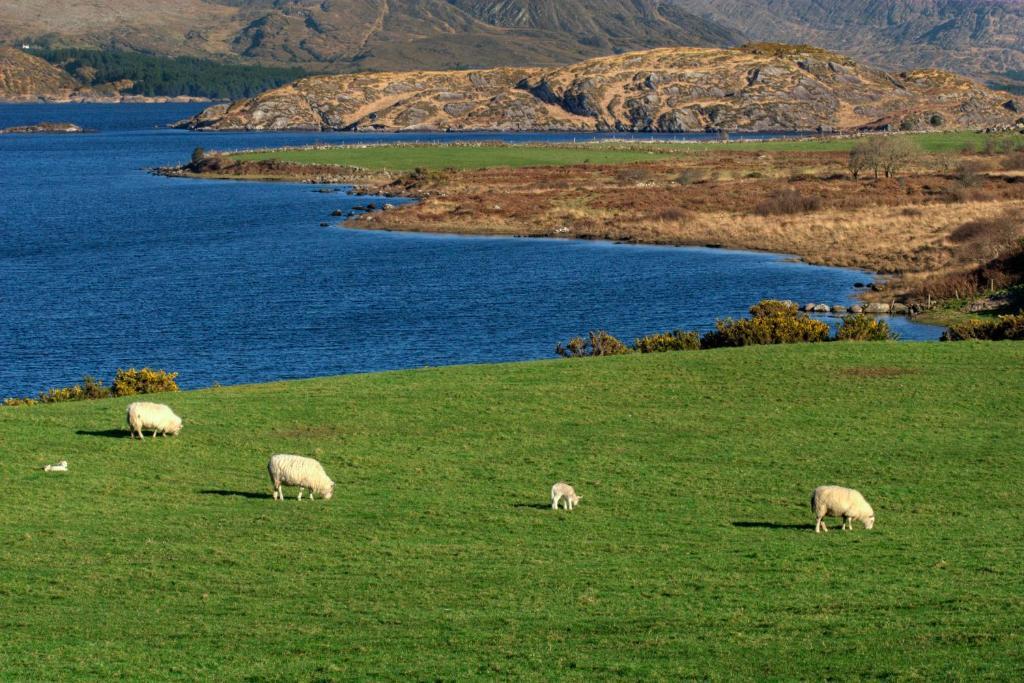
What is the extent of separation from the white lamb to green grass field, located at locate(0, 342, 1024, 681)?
0.61m

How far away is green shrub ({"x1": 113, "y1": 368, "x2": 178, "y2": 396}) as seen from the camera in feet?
168

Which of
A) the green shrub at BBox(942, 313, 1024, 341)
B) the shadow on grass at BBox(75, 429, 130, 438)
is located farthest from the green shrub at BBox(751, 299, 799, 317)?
the shadow on grass at BBox(75, 429, 130, 438)

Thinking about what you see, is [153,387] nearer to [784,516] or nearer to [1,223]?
[784,516]

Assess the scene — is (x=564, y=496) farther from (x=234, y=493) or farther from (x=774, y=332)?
(x=774, y=332)

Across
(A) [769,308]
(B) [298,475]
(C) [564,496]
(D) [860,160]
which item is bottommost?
(B) [298,475]

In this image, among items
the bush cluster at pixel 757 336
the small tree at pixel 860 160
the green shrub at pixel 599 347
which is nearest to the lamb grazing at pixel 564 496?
the bush cluster at pixel 757 336

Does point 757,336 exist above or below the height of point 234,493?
above

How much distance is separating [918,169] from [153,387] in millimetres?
138086

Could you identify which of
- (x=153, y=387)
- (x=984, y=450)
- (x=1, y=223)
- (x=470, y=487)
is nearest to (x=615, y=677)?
(x=470, y=487)

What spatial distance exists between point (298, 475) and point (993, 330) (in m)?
38.0

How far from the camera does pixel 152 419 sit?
37750mm

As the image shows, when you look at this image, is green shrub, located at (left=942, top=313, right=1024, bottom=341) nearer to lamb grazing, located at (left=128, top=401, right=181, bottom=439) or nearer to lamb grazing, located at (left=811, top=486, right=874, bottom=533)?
lamb grazing, located at (left=811, top=486, right=874, bottom=533)

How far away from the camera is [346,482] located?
110 feet

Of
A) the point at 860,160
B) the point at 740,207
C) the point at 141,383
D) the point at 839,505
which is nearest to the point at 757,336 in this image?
the point at 141,383
